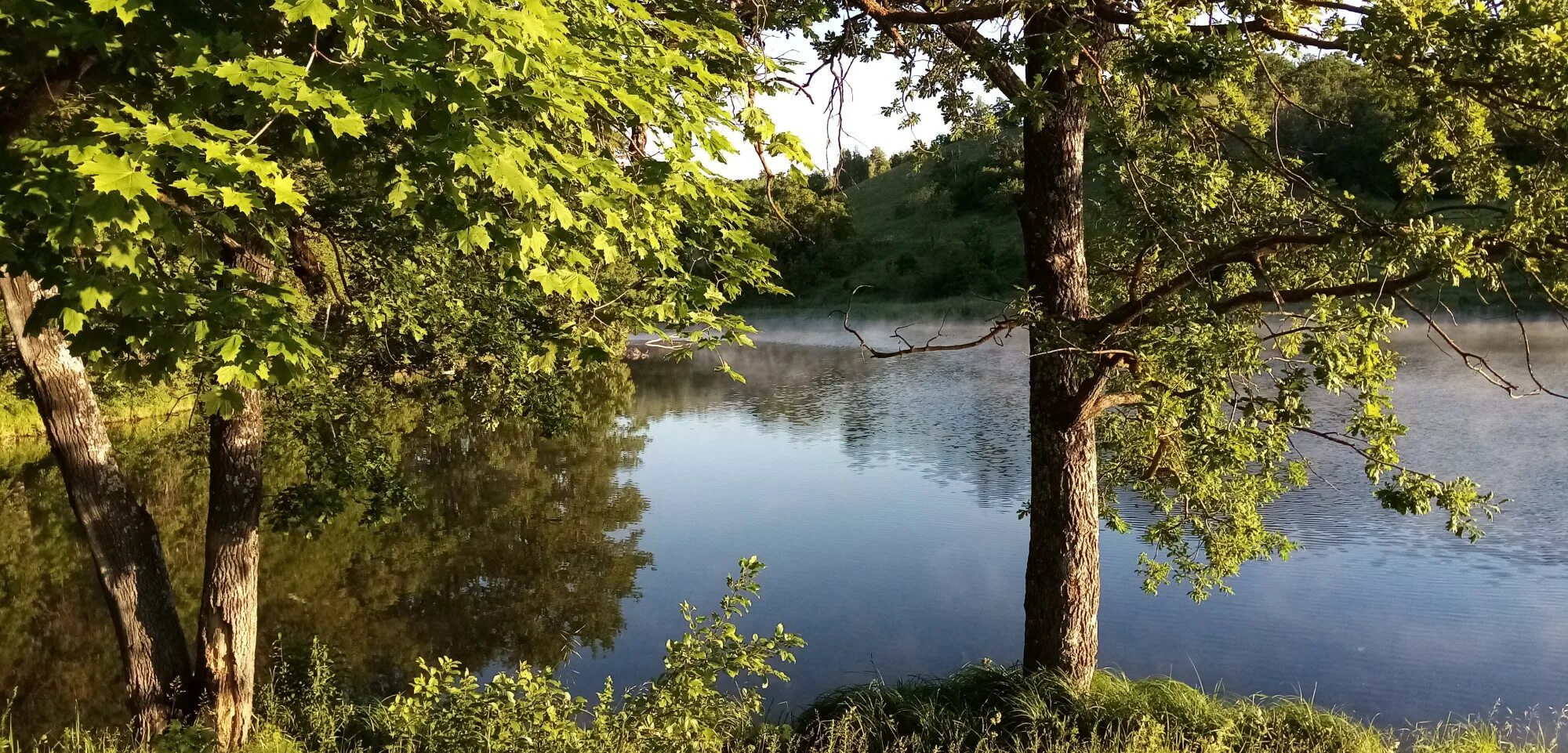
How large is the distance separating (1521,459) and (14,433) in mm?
31308

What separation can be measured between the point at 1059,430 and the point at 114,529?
654cm

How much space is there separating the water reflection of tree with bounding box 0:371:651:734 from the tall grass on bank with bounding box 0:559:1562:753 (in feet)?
9.71

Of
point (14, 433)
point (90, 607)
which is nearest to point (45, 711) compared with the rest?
point (90, 607)

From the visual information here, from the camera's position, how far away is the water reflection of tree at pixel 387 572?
11.2 metres

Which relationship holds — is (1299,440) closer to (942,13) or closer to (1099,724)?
(1099,724)

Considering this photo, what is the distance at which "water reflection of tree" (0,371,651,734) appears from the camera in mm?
11180

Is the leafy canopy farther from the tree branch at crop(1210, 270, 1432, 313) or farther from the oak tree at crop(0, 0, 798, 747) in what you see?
the oak tree at crop(0, 0, 798, 747)

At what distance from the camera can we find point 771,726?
744cm

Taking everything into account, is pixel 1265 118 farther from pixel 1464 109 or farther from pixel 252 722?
pixel 252 722

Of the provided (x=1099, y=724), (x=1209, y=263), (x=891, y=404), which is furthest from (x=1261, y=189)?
(x=891, y=404)

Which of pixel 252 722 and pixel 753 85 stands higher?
pixel 753 85

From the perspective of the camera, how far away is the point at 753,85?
6270 millimetres

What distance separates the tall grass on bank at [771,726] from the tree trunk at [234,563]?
414mm

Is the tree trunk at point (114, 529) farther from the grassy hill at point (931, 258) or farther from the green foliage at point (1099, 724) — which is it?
the grassy hill at point (931, 258)
